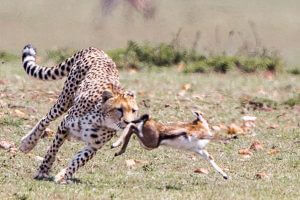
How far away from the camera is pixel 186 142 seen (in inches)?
364

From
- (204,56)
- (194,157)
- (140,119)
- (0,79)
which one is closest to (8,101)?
(0,79)

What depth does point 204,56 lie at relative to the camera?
20.4 meters

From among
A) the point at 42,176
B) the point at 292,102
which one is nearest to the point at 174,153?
the point at 42,176

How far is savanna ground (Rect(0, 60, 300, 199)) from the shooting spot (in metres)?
8.88

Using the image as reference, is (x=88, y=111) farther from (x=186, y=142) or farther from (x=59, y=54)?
(x=59, y=54)

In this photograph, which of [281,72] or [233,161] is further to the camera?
[281,72]

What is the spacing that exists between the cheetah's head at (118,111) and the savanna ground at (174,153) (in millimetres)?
521

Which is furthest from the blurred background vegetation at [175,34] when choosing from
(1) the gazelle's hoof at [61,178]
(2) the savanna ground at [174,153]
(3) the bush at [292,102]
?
(1) the gazelle's hoof at [61,178]

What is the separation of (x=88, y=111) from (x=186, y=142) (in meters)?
1.02

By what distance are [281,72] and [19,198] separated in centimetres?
1235

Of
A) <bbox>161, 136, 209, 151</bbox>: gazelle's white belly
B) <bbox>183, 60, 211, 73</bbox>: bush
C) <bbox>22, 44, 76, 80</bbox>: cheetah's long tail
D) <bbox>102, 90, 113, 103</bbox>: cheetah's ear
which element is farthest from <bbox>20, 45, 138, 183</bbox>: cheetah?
<bbox>183, 60, 211, 73</bbox>: bush

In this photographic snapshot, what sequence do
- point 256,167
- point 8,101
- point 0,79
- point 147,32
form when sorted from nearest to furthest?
point 256,167 < point 8,101 < point 0,79 < point 147,32

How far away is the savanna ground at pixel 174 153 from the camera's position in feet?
29.1

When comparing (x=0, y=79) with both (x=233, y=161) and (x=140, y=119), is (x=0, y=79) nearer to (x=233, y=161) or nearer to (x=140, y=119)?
(x=233, y=161)
